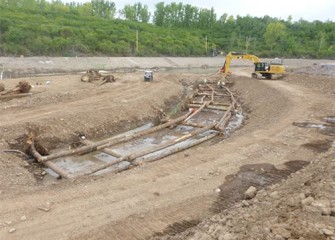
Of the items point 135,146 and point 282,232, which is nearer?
point 282,232

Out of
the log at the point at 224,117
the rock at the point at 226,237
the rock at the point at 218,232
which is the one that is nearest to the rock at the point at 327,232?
the rock at the point at 226,237

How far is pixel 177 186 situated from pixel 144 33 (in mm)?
72434

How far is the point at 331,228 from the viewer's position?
5152 mm

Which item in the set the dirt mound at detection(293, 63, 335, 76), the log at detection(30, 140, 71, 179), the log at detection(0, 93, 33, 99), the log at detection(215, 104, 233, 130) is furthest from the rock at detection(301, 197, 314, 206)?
the dirt mound at detection(293, 63, 335, 76)

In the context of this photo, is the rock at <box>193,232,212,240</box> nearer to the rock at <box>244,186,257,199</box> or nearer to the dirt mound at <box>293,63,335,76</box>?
the rock at <box>244,186,257,199</box>

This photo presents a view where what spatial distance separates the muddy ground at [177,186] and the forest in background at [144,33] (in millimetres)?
37051

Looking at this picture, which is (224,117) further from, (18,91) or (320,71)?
(320,71)

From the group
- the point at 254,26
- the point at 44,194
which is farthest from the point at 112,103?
the point at 254,26

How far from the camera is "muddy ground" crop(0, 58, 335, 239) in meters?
6.36

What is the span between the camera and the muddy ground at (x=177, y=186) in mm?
6359

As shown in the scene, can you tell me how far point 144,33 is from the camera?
257ft

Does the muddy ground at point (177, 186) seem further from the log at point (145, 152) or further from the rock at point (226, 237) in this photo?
the log at point (145, 152)

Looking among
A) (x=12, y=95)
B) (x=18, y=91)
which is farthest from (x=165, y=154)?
(x=18, y=91)

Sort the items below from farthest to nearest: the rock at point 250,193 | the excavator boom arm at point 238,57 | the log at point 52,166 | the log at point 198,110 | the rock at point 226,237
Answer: the excavator boom arm at point 238,57, the log at point 198,110, the log at point 52,166, the rock at point 250,193, the rock at point 226,237
